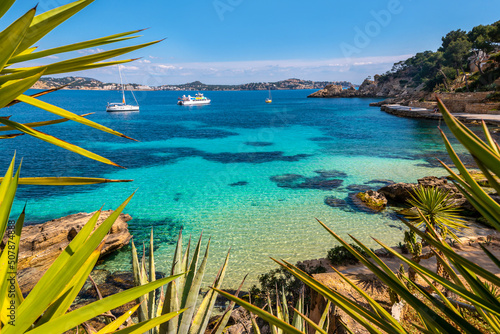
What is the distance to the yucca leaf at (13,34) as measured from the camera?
800 millimetres

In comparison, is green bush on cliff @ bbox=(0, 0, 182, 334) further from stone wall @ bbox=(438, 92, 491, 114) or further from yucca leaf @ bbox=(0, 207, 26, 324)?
stone wall @ bbox=(438, 92, 491, 114)

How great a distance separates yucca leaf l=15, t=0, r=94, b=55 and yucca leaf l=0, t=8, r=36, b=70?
0.32 m

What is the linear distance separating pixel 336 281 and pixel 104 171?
19.1 meters

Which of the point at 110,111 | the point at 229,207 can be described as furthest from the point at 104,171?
the point at 110,111

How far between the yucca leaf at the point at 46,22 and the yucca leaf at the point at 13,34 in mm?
A: 320

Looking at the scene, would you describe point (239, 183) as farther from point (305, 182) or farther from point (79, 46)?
point (79, 46)

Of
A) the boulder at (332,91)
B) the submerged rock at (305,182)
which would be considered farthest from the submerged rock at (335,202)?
the boulder at (332,91)

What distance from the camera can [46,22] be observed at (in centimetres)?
109

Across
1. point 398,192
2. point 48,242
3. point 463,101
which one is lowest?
point 48,242

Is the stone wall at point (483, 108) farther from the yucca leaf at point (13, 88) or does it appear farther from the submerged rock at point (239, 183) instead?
the yucca leaf at point (13, 88)

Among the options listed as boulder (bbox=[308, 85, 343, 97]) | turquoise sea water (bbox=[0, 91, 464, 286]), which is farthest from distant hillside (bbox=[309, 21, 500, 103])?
turquoise sea water (bbox=[0, 91, 464, 286])

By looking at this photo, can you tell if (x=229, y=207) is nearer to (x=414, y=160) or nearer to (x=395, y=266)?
(x=395, y=266)

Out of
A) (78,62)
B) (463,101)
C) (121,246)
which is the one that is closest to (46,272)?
(78,62)

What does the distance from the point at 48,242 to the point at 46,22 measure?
10805 mm
